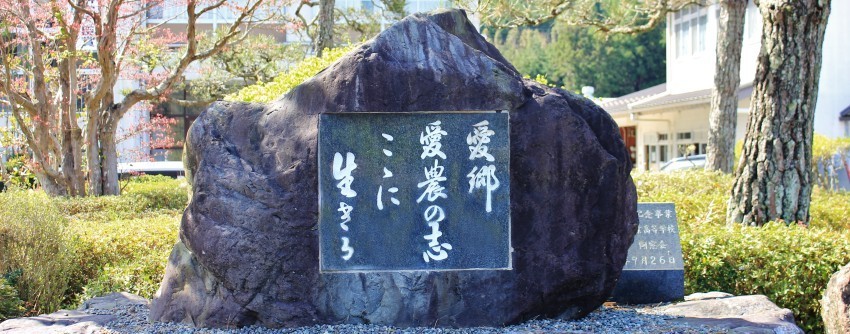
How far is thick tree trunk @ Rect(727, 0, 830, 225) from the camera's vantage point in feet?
25.5

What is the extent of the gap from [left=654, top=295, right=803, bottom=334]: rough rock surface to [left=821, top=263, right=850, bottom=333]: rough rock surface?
9.4 inches

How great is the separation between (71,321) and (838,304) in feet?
16.2

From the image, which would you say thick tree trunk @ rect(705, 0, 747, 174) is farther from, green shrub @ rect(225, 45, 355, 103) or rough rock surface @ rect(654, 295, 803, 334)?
rough rock surface @ rect(654, 295, 803, 334)

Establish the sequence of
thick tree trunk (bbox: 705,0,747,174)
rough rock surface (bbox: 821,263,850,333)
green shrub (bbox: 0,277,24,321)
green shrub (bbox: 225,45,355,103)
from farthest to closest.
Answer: thick tree trunk (bbox: 705,0,747,174) < green shrub (bbox: 225,45,355,103) < green shrub (bbox: 0,277,24,321) < rough rock surface (bbox: 821,263,850,333)

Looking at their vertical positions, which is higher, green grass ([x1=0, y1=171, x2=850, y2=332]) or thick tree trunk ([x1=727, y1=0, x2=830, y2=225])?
thick tree trunk ([x1=727, y1=0, x2=830, y2=225])

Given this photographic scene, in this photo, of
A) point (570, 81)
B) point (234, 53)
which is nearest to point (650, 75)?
point (570, 81)

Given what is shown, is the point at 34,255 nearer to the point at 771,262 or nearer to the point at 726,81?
the point at 771,262

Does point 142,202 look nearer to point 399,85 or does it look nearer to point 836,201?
point 399,85

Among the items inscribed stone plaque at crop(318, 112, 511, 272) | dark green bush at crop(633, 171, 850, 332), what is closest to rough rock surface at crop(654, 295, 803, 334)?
dark green bush at crop(633, 171, 850, 332)

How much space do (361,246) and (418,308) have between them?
0.52 m

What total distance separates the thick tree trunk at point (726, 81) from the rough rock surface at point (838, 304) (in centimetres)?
803

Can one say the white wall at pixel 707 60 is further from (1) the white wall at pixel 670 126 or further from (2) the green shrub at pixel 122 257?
(2) the green shrub at pixel 122 257

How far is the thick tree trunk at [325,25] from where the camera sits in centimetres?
1321

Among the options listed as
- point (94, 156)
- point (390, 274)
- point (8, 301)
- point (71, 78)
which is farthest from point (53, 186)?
point (390, 274)
